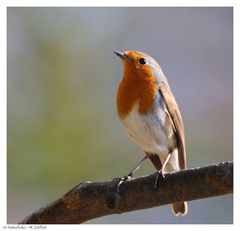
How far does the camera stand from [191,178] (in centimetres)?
342

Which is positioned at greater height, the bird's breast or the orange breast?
the orange breast

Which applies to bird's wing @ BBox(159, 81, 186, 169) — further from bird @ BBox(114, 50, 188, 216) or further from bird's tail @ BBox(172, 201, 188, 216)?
bird's tail @ BBox(172, 201, 188, 216)

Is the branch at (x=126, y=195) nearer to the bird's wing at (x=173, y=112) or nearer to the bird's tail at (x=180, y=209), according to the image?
the bird's wing at (x=173, y=112)

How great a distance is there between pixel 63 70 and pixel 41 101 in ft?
1.85

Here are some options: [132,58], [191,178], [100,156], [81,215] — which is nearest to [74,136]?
[100,156]

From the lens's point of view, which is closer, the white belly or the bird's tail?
the white belly

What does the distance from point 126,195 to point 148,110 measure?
43.7 inches

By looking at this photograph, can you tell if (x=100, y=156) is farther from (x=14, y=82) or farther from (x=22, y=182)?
(x=14, y=82)

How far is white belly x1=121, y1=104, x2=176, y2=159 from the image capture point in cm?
458

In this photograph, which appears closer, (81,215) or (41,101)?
(81,215)

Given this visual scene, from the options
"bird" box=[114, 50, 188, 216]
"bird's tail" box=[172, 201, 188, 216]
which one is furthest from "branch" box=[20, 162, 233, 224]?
"bird's tail" box=[172, 201, 188, 216]

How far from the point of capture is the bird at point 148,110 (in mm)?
4574

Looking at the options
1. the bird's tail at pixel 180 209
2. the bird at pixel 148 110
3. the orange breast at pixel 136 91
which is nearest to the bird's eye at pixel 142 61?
the bird at pixel 148 110
